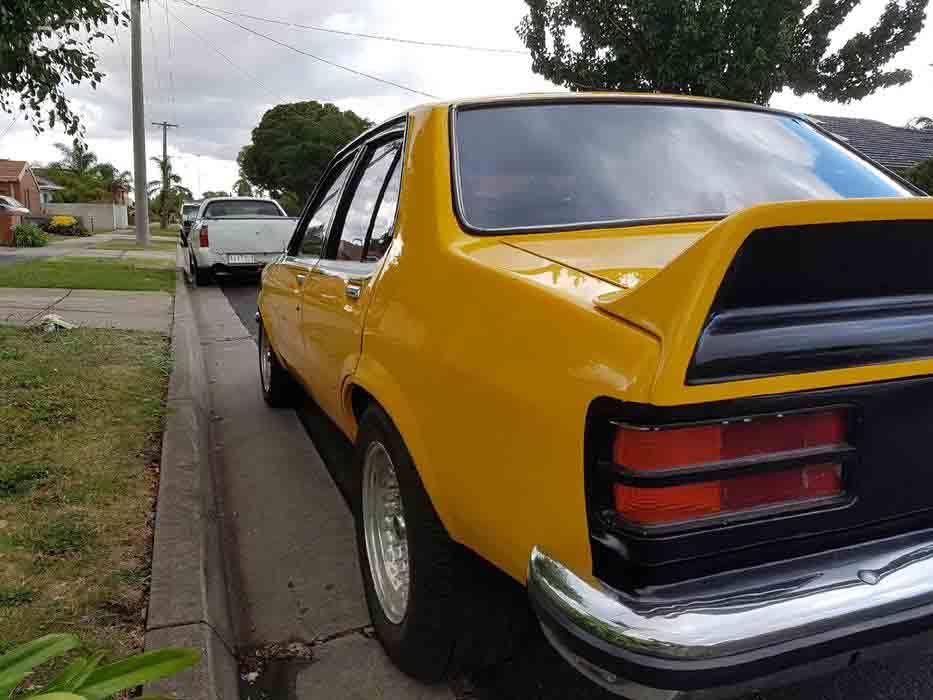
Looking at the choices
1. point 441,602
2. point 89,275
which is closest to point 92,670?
point 441,602

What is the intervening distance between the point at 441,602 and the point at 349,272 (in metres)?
1.30

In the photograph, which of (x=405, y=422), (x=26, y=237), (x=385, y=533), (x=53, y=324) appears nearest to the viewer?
(x=405, y=422)

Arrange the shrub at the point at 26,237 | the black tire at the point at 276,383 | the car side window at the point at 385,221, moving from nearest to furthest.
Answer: the car side window at the point at 385,221
the black tire at the point at 276,383
the shrub at the point at 26,237

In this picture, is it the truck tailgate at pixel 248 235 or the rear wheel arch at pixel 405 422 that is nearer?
the rear wheel arch at pixel 405 422

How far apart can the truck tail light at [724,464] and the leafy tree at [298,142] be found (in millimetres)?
50950

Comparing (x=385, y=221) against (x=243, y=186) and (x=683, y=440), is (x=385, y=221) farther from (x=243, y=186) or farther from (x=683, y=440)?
(x=243, y=186)

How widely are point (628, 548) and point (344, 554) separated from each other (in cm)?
210

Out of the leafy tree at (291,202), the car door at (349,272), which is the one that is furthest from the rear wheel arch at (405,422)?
the leafy tree at (291,202)

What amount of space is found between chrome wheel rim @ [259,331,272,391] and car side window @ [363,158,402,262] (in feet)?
8.45

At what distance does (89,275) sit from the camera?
1241 centimetres

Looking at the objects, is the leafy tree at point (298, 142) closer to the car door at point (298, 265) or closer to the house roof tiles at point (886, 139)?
the house roof tiles at point (886, 139)

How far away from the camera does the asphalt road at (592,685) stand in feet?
7.64

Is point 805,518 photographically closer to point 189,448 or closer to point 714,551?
point 714,551

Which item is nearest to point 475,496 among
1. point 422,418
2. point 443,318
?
point 422,418
